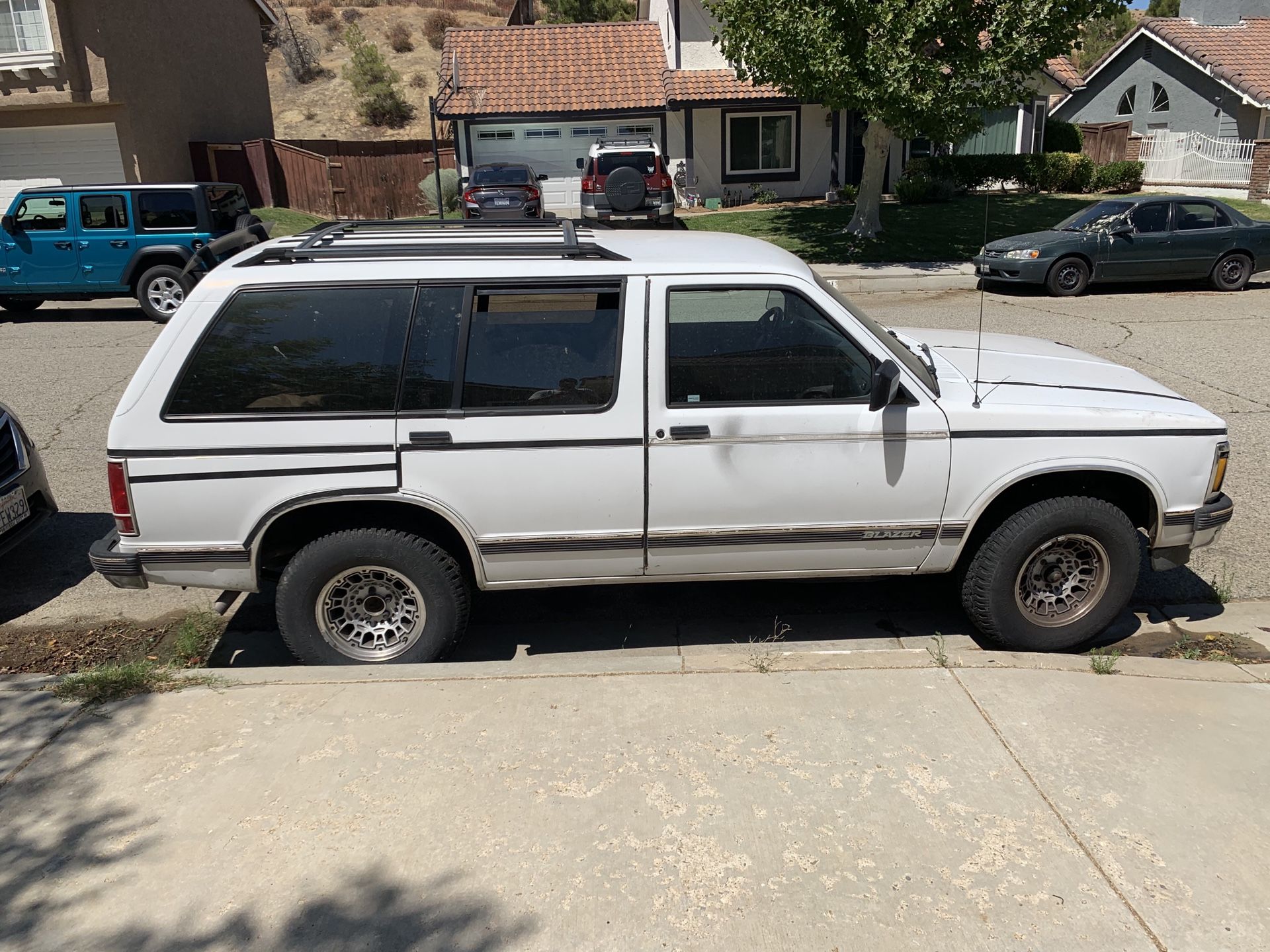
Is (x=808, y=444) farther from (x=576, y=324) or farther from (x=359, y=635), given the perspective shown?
(x=359, y=635)

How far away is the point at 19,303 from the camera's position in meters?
15.6

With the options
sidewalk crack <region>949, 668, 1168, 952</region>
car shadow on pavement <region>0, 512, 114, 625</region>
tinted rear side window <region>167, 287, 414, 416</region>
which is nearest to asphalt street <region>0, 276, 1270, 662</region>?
car shadow on pavement <region>0, 512, 114, 625</region>

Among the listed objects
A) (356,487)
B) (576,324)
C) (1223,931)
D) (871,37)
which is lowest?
(1223,931)

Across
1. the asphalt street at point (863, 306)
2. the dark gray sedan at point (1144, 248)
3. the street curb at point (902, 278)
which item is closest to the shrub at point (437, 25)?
the asphalt street at point (863, 306)

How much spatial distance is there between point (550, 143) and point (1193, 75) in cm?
1998

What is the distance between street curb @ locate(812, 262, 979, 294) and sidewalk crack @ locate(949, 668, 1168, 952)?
41.8ft

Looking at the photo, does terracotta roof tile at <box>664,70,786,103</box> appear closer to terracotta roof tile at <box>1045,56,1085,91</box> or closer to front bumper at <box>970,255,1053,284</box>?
terracotta roof tile at <box>1045,56,1085,91</box>

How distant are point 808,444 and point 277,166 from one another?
25.8 m

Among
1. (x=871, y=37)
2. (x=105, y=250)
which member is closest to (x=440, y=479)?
(x=105, y=250)

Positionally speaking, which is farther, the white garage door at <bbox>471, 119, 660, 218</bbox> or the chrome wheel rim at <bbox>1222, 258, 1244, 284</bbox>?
the white garage door at <bbox>471, 119, 660, 218</bbox>

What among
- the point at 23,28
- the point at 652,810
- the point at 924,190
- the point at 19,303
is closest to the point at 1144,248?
the point at 924,190

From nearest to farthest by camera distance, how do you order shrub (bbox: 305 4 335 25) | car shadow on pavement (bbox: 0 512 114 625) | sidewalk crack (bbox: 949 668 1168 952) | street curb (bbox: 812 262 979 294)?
1. sidewalk crack (bbox: 949 668 1168 952)
2. car shadow on pavement (bbox: 0 512 114 625)
3. street curb (bbox: 812 262 979 294)
4. shrub (bbox: 305 4 335 25)

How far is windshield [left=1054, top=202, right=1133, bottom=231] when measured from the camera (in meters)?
14.8

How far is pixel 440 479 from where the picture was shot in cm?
430
